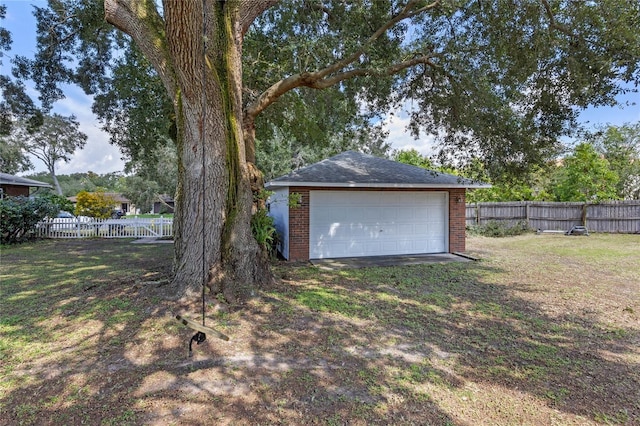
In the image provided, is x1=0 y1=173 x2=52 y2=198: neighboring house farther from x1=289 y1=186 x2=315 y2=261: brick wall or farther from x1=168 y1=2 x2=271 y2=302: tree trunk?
x1=168 y1=2 x2=271 y2=302: tree trunk

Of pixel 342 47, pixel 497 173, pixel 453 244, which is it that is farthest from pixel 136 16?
pixel 453 244

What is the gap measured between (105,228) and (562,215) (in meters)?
20.6

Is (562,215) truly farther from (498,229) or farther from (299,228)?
(299,228)

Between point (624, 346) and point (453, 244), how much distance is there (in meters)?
6.55

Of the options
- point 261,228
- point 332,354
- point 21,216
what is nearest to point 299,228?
point 261,228

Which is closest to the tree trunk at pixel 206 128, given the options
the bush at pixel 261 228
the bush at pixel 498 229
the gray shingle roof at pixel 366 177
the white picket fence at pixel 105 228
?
the bush at pixel 261 228

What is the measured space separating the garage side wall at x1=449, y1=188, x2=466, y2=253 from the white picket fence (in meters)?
11.6

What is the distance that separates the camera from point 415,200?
400 inches

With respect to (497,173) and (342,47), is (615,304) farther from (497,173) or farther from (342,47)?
(342,47)

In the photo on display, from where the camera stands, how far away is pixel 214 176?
5293 millimetres

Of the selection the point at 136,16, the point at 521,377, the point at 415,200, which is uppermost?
the point at 136,16

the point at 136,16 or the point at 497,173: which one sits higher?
the point at 136,16

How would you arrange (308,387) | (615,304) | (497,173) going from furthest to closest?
1. (497,173)
2. (615,304)
3. (308,387)

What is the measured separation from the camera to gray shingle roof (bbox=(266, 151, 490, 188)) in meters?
8.95
